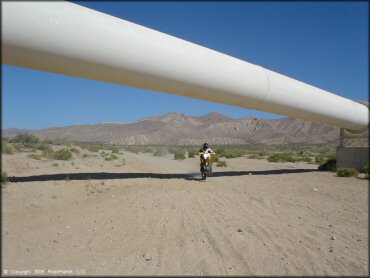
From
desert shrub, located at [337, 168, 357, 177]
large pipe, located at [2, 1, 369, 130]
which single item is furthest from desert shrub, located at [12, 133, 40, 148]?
desert shrub, located at [337, 168, 357, 177]

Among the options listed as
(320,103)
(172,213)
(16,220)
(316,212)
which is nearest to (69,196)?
(172,213)

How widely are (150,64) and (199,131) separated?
23369 millimetres

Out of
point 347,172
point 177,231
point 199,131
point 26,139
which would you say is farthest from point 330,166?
point 26,139

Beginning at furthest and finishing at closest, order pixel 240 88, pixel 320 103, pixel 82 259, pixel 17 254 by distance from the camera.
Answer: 1. pixel 320 103
2. pixel 240 88
3. pixel 82 259
4. pixel 17 254

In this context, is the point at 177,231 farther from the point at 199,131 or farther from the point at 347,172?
the point at 199,131

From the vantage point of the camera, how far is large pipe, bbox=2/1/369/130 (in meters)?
5.16

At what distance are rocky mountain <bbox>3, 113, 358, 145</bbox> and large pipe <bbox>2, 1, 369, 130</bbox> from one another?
1815mm

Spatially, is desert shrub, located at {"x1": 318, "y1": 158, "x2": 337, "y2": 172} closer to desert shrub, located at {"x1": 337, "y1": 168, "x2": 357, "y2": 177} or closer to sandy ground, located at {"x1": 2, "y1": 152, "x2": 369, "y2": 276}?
desert shrub, located at {"x1": 337, "y1": 168, "x2": 357, "y2": 177}

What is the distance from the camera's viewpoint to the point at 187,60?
986 centimetres

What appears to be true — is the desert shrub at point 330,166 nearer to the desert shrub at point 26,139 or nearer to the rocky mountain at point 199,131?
the rocky mountain at point 199,131

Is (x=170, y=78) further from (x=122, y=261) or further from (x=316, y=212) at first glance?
(x=122, y=261)

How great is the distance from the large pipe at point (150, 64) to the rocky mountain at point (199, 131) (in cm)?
182

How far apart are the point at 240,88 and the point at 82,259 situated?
29.3 ft

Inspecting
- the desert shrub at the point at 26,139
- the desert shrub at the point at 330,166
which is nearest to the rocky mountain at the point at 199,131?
the desert shrub at the point at 26,139
